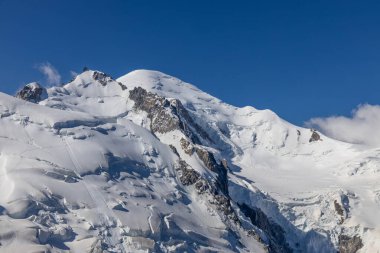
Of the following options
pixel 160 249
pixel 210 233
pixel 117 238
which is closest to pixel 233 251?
pixel 210 233

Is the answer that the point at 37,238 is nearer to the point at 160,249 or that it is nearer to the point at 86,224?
the point at 86,224

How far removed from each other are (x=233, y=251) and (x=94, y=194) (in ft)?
127

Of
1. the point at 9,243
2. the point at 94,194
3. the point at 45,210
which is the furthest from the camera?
the point at 94,194

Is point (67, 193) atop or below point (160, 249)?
atop

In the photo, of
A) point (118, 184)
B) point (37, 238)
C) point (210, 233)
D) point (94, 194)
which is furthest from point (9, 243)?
point (210, 233)

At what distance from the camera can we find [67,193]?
17725 cm

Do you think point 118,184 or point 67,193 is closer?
point 67,193

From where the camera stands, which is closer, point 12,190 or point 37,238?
point 37,238

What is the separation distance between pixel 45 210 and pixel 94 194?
54.1 feet

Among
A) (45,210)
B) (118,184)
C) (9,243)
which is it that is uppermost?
(118,184)

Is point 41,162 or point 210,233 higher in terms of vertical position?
point 41,162

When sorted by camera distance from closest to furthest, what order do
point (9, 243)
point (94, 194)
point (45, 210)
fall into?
point (9, 243) < point (45, 210) < point (94, 194)

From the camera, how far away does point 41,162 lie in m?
185

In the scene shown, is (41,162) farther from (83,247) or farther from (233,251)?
(233,251)
